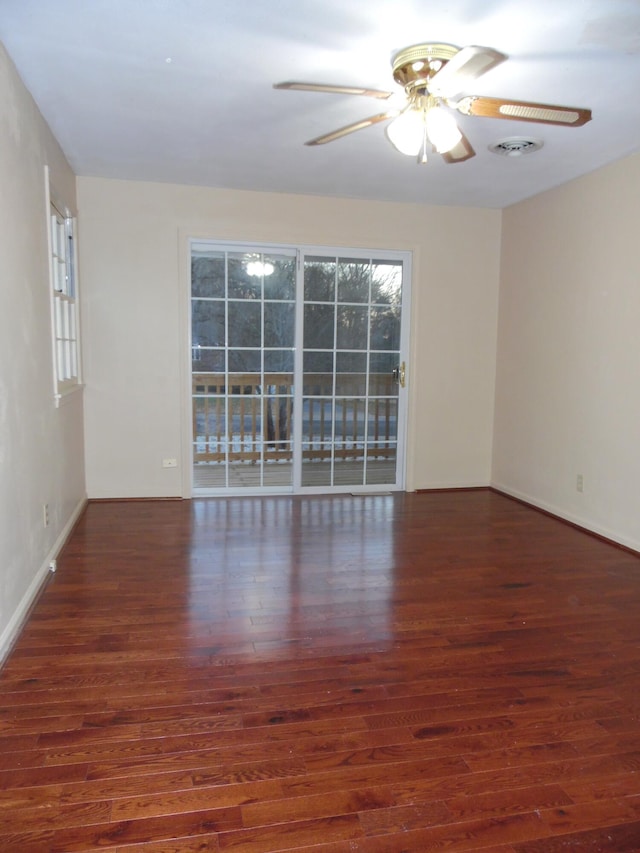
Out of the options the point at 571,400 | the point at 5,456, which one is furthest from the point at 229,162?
the point at 571,400

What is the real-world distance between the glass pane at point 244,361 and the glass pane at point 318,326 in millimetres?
431

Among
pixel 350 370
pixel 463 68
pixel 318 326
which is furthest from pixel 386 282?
→ pixel 463 68

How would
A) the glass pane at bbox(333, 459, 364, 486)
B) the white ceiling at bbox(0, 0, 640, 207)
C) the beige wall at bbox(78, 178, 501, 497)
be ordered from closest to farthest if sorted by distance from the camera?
the white ceiling at bbox(0, 0, 640, 207)
the beige wall at bbox(78, 178, 501, 497)
the glass pane at bbox(333, 459, 364, 486)

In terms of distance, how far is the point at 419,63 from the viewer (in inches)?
97.8

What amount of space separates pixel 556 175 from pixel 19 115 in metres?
3.38

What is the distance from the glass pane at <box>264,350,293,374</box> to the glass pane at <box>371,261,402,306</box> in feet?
2.94

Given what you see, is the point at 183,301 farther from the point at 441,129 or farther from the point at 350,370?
the point at 441,129

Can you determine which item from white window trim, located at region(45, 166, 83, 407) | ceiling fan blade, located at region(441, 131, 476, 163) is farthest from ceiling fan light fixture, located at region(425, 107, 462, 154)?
white window trim, located at region(45, 166, 83, 407)

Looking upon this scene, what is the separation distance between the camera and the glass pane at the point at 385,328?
16.9 feet

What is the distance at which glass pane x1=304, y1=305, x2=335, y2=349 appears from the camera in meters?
5.00

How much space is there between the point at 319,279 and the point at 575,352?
2.12 m

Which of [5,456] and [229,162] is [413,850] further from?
[229,162]

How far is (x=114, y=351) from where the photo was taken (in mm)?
4641

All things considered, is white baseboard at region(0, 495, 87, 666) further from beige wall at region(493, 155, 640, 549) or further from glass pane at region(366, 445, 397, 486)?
beige wall at region(493, 155, 640, 549)
